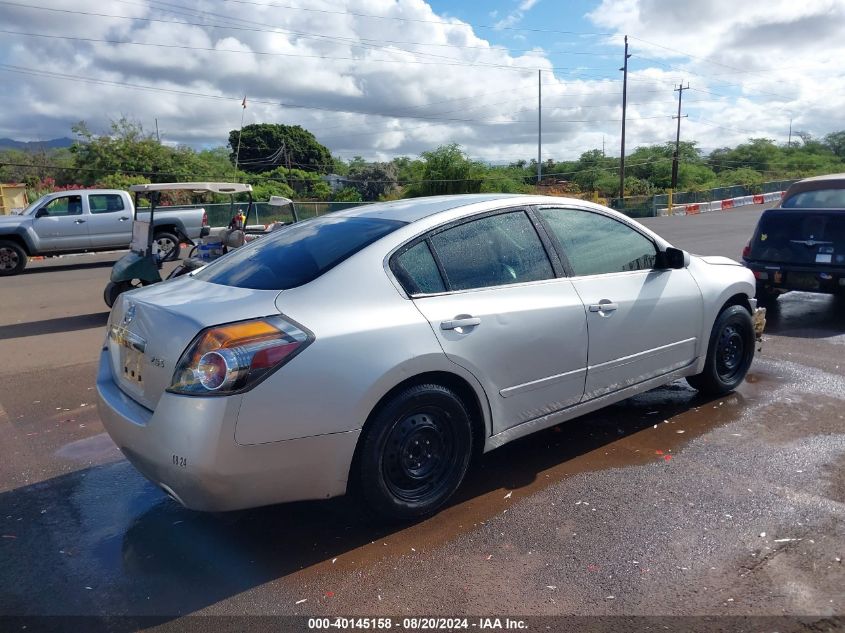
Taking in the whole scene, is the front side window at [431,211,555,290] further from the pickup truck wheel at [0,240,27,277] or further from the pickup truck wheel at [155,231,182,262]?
the pickup truck wheel at [0,240,27,277]

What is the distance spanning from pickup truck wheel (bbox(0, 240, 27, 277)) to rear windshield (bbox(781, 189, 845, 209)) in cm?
1531

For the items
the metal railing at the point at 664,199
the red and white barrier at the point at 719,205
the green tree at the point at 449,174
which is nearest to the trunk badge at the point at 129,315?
the metal railing at the point at 664,199

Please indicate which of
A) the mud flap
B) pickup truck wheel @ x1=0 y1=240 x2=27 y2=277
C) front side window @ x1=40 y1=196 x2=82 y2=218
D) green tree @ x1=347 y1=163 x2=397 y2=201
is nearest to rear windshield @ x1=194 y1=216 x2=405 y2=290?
the mud flap

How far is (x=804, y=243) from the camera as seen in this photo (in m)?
8.30

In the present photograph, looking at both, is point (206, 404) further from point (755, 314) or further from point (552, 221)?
point (755, 314)

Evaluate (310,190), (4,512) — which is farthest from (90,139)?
(4,512)

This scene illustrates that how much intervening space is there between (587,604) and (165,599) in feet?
5.79

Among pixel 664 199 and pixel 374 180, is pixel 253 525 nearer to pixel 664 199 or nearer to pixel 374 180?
pixel 664 199

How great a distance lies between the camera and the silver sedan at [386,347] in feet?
9.79

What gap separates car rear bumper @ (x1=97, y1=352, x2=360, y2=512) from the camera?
2.91 meters

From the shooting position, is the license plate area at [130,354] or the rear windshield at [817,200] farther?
the rear windshield at [817,200]

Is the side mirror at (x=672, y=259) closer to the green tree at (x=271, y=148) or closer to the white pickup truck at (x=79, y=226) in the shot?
the white pickup truck at (x=79, y=226)

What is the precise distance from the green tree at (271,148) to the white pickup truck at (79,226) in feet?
207

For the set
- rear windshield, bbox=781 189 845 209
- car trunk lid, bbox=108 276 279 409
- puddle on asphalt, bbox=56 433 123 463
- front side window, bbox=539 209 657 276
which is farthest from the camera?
rear windshield, bbox=781 189 845 209
